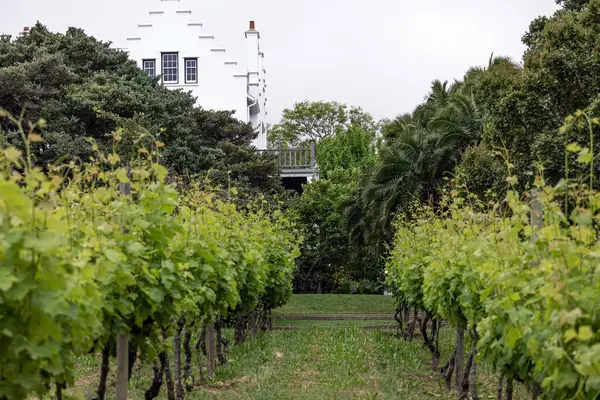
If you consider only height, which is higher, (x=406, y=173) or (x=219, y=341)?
(x=406, y=173)

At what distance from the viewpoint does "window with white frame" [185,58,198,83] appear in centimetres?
4156

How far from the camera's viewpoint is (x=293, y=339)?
1745 cm

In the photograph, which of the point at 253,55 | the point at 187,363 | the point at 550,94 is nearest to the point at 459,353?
the point at 187,363

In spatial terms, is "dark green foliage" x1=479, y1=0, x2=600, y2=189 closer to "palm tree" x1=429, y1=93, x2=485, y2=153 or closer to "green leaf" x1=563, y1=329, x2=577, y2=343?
"palm tree" x1=429, y1=93, x2=485, y2=153

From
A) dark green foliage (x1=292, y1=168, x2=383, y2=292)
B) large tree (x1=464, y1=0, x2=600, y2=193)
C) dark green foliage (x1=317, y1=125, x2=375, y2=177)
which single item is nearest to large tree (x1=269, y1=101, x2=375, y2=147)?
dark green foliage (x1=317, y1=125, x2=375, y2=177)

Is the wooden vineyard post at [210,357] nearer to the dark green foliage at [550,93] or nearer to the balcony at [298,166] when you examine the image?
the dark green foliage at [550,93]

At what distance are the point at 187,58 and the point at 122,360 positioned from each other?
1432 inches

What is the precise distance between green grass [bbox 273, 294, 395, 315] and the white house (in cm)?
1336

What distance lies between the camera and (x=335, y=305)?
29984mm

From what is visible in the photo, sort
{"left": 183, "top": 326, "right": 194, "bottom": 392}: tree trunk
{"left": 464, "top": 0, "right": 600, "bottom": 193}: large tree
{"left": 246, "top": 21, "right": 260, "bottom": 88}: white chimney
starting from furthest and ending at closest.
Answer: {"left": 246, "top": 21, "right": 260, "bottom": 88}: white chimney, {"left": 464, "top": 0, "right": 600, "bottom": 193}: large tree, {"left": 183, "top": 326, "right": 194, "bottom": 392}: tree trunk

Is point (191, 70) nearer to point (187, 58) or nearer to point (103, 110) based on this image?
point (187, 58)

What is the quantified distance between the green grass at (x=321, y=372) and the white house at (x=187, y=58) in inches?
963

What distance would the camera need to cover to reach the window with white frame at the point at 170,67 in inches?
1623

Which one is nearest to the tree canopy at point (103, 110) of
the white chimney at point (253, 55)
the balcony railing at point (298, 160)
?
the balcony railing at point (298, 160)
